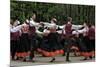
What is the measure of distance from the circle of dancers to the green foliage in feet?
0.12

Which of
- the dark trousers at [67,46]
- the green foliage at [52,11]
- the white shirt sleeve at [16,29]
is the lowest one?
the dark trousers at [67,46]

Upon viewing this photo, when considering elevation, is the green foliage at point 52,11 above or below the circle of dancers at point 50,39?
above

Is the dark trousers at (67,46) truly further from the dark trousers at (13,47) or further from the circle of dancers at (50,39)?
the dark trousers at (13,47)

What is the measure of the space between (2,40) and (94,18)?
87 centimetres

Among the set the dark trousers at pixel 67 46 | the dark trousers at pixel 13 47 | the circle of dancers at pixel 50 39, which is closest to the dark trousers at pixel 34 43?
the circle of dancers at pixel 50 39

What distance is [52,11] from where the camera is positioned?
73.2 inches

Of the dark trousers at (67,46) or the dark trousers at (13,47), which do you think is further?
the dark trousers at (67,46)

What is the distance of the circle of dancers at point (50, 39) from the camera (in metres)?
1.76

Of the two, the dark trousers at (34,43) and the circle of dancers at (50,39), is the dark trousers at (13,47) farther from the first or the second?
the dark trousers at (34,43)

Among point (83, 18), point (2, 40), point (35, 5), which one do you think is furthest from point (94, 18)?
point (2, 40)

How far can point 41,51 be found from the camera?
1.82 meters

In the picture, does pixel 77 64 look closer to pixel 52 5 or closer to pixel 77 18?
pixel 77 18

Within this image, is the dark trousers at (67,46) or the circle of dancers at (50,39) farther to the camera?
the dark trousers at (67,46)

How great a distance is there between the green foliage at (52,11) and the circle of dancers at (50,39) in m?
0.04
